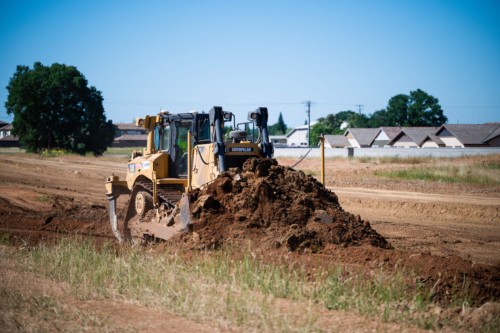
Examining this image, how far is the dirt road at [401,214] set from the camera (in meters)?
10.3

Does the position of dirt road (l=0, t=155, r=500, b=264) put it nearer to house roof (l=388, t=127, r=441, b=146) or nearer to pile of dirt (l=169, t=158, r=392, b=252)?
pile of dirt (l=169, t=158, r=392, b=252)

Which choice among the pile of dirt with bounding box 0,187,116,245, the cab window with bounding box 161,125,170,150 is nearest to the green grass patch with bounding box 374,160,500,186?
the cab window with bounding box 161,125,170,150

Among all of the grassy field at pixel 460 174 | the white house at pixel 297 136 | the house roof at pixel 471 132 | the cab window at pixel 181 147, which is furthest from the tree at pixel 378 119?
the cab window at pixel 181 147

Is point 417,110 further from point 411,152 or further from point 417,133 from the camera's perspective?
point 411,152

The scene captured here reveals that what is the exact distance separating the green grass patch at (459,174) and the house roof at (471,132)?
3192 cm

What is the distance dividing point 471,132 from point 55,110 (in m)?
51.2

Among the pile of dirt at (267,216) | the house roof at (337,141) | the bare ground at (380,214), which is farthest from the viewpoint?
the house roof at (337,141)

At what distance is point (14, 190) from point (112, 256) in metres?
12.2

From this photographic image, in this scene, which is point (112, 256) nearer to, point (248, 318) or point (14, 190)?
point (248, 318)

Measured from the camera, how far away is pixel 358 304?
5098 millimetres

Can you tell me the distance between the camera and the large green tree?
49.1 metres

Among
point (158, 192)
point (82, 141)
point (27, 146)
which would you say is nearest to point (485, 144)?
point (82, 141)

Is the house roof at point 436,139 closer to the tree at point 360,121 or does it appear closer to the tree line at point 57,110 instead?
the tree at point 360,121

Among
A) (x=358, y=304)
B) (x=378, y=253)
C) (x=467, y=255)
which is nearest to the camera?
(x=358, y=304)
